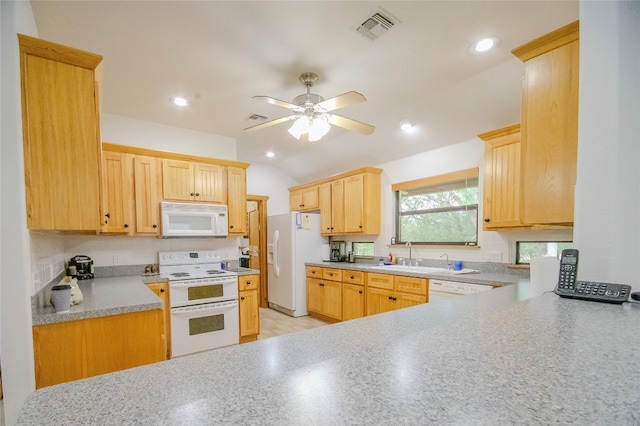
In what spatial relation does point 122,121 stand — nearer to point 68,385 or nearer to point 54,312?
point 54,312

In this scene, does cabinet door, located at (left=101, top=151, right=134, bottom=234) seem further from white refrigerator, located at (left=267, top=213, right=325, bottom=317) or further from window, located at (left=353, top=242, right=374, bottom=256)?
window, located at (left=353, top=242, right=374, bottom=256)

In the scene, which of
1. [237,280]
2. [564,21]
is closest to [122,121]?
[237,280]

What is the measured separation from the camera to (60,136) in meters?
1.52

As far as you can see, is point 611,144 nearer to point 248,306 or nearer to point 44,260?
point 44,260

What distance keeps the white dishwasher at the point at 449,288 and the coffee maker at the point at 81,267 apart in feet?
11.6

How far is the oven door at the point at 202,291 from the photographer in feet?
9.57

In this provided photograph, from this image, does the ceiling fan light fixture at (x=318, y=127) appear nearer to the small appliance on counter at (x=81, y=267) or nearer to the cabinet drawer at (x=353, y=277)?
the cabinet drawer at (x=353, y=277)

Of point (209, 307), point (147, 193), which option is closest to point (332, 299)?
point (209, 307)

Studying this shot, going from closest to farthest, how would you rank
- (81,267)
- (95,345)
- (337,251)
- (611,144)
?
(611,144) → (95,345) → (81,267) → (337,251)

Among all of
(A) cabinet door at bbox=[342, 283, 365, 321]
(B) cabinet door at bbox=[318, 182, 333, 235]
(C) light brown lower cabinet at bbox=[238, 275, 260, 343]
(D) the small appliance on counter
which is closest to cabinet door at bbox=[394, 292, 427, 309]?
(A) cabinet door at bbox=[342, 283, 365, 321]

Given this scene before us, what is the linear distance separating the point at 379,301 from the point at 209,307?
1984mm

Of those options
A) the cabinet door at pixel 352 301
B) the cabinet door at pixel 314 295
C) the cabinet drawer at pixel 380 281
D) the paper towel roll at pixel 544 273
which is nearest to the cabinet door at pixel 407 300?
the cabinet drawer at pixel 380 281

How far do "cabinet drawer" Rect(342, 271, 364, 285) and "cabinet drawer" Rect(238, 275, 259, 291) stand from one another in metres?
1.28

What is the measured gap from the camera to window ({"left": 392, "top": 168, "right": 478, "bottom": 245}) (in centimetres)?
347
